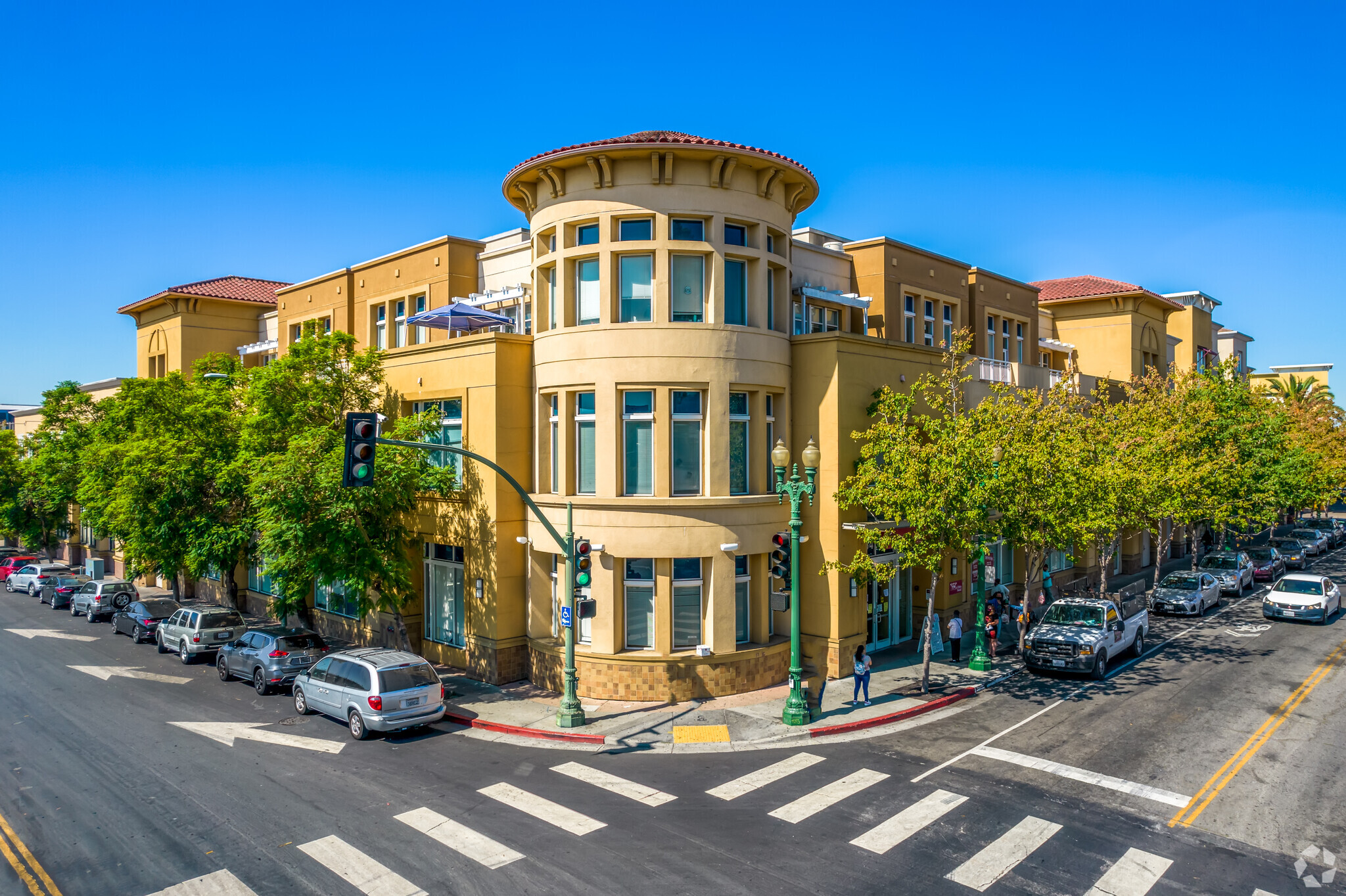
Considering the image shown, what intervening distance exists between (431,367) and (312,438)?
403cm

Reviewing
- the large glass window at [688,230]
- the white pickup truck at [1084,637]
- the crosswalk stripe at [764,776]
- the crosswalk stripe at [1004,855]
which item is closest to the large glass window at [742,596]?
the crosswalk stripe at [764,776]

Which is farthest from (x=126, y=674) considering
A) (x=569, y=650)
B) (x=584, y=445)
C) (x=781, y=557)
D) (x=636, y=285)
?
(x=781, y=557)

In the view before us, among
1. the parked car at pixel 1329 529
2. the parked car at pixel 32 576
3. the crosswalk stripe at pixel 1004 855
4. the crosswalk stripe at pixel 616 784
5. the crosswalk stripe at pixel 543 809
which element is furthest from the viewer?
the parked car at pixel 1329 529

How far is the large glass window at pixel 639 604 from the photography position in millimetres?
20062

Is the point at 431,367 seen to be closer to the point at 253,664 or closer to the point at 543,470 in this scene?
the point at 543,470

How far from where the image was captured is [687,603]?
20078 mm

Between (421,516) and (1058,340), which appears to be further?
(1058,340)

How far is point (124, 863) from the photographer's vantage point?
11289mm

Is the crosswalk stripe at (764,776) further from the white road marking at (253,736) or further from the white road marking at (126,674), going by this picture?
the white road marking at (126,674)

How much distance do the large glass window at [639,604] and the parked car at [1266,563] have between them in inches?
1239

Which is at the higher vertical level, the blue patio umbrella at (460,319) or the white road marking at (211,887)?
the blue patio umbrella at (460,319)

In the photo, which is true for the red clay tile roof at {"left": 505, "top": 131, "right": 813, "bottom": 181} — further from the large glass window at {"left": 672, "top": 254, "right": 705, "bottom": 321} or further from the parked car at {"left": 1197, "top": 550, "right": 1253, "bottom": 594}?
the parked car at {"left": 1197, "top": 550, "right": 1253, "bottom": 594}

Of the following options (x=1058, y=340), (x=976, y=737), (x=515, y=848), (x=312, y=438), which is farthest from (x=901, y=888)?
(x=1058, y=340)

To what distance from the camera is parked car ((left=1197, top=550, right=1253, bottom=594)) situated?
33906 millimetres
